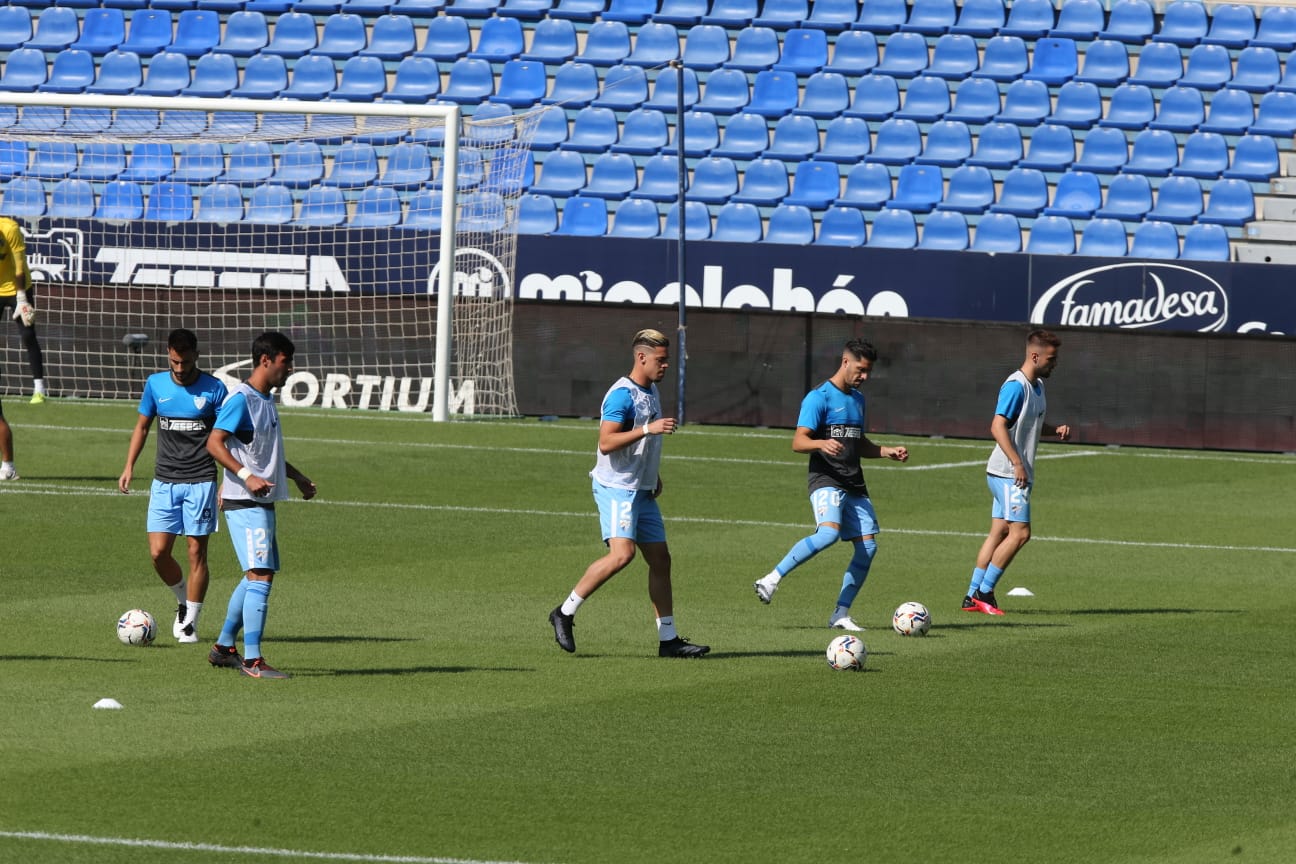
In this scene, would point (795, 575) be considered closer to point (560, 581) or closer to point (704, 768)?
point (560, 581)

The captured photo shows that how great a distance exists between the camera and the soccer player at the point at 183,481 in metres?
11.8

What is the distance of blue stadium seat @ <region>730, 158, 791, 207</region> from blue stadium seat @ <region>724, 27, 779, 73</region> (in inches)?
88.0

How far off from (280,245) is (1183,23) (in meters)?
15.2

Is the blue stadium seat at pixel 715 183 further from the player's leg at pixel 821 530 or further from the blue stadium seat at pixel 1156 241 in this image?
the player's leg at pixel 821 530

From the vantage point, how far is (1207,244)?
3077 cm

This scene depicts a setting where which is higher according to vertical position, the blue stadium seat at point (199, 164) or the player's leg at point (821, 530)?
the blue stadium seat at point (199, 164)

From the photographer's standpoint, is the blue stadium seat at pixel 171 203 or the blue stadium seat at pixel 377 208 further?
the blue stadium seat at pixel 171 203

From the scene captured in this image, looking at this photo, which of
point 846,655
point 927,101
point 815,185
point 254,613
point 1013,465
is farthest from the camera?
point 927,101

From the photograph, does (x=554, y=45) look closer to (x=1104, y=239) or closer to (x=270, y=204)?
(x=270, y=204)

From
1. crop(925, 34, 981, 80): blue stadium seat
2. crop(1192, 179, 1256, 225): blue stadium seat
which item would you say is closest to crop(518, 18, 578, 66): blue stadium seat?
crop(925, 34, 981, 80): blue stadium seat

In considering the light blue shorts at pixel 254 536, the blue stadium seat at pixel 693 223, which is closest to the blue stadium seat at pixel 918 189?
the blue stadium seat at pixel 693 223

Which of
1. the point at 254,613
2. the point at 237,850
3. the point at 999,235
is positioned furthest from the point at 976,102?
the point at 237,850

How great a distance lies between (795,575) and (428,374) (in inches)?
560

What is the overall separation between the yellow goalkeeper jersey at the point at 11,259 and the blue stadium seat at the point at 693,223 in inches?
509
